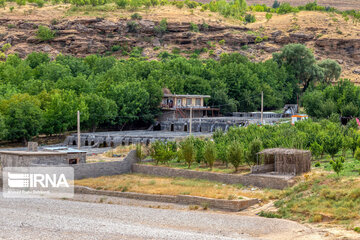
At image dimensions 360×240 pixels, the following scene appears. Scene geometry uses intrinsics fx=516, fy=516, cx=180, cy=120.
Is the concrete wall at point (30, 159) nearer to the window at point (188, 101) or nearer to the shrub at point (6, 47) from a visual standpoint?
the window at point (188, 101)

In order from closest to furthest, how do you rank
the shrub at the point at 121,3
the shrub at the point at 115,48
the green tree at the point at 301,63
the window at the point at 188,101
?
1. the window at the point at 188,101
2. the green tree at the point at 301,63
3. the shrub at the point at 115,48
4. the shrub at the point at 121,3

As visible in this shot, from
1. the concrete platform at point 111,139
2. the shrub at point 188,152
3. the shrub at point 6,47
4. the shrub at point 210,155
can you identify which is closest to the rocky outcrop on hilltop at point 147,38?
the shrub at point 6,47

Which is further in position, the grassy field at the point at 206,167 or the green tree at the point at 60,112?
the green tree at the point at 60,112

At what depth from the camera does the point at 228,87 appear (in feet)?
287

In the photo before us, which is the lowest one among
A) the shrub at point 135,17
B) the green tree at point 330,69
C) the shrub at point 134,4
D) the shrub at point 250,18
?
the green tree at point 330,69

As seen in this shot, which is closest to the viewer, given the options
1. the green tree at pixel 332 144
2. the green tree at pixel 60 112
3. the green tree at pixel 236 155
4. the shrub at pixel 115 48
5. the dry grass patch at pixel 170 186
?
the dry grass patch at pixel 170 186

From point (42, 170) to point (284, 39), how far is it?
361 feet

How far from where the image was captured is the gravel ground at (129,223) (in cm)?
2306

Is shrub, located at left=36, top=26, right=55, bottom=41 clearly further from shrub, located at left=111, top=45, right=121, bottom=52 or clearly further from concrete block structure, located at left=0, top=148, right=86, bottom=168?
concrete block structure, located at left=0, top=148, right=86, bottom=168

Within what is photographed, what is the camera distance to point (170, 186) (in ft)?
114

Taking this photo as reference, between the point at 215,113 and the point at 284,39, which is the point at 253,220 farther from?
the point at 284,39

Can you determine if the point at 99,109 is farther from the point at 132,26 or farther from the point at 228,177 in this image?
the point at 132,26

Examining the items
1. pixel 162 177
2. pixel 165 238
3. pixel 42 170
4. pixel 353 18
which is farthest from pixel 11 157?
pixel 353 18

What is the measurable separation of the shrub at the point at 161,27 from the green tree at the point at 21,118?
80551 millimetres
